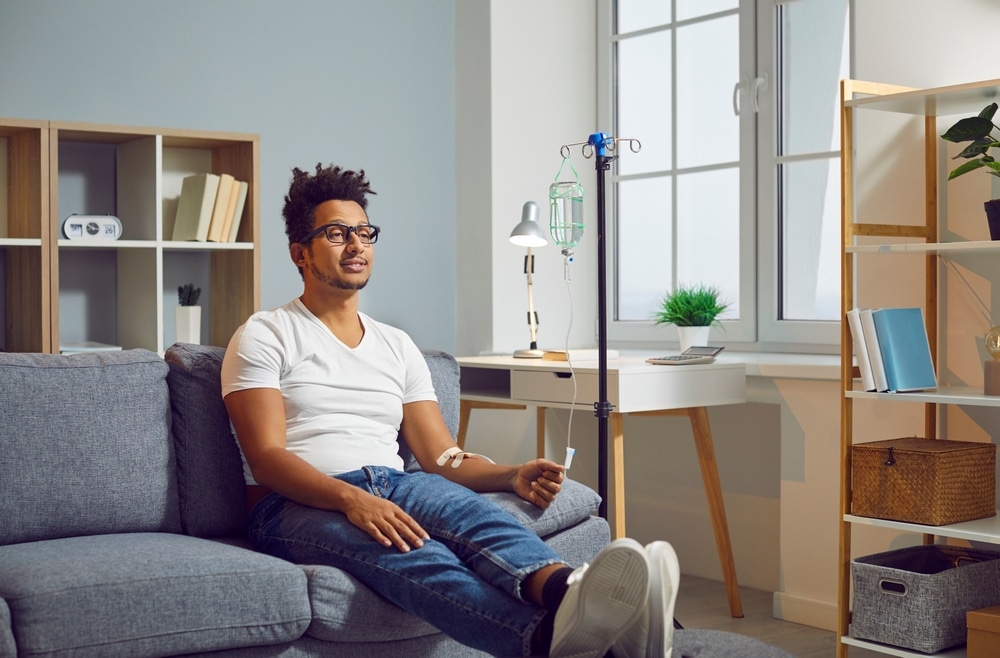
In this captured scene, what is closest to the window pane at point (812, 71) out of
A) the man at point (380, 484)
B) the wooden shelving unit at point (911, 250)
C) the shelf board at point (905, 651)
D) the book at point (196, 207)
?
the wooden shelving unit at point (911, 250)

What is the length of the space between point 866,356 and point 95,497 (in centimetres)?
173

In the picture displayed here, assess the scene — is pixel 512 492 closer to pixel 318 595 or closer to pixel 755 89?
pixel 318 595

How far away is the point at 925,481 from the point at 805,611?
0.81m

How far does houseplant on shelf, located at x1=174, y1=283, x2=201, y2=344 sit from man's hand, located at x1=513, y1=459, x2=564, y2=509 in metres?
1.48

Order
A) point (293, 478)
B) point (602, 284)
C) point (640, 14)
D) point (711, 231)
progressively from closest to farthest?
point (293, 478), point (602, 284), point (711, 231), point (640, 14)

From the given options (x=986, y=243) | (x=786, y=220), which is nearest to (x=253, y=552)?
(x=986, y=243)

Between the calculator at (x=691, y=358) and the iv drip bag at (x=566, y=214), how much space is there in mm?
479

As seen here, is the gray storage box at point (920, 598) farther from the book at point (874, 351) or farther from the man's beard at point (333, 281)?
the man's beard at point (333, 281)

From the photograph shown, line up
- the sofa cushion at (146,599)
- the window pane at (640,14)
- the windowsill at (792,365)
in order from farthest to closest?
the window pane at (640,14), the windowsill at (792,365), the sofa cushion at (146,599)

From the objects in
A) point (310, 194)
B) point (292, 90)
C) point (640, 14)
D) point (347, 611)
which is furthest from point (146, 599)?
point (640, 14)

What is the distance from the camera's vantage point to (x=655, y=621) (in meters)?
1.72

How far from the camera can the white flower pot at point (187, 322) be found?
3.45 m

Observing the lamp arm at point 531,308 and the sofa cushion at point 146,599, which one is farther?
the lamp arm at point 531,308

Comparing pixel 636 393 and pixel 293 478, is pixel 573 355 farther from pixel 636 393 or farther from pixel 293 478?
pixel 293 478
